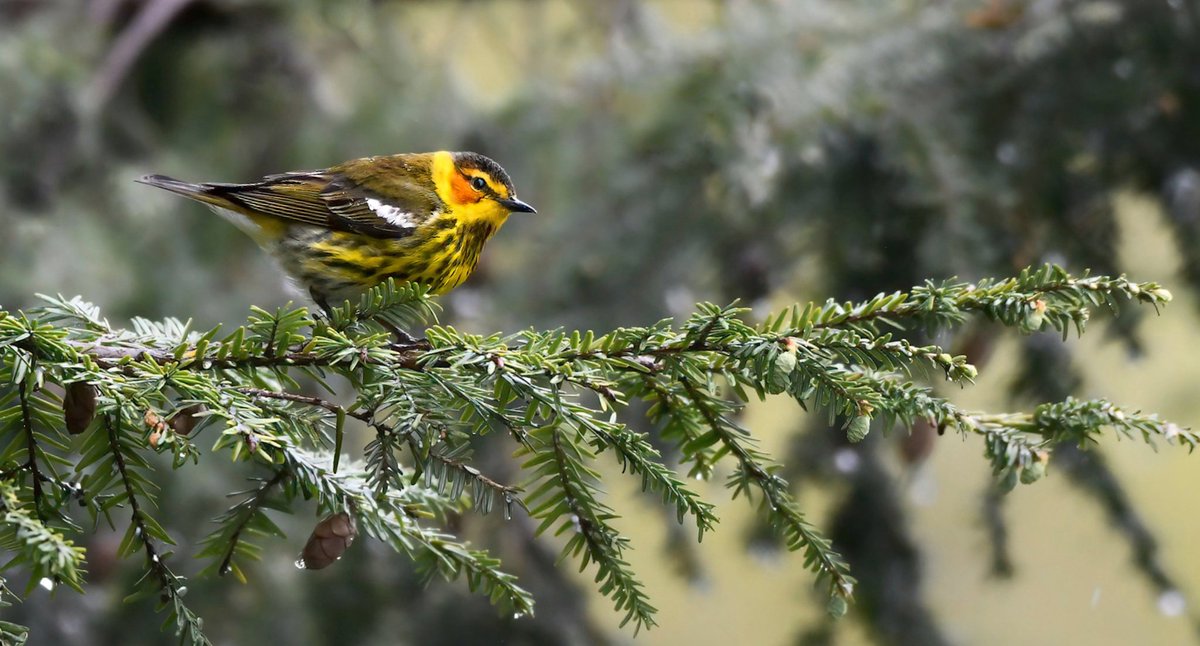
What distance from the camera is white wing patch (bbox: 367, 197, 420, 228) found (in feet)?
9.20

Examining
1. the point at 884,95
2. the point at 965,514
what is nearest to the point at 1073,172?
the point at 884,95

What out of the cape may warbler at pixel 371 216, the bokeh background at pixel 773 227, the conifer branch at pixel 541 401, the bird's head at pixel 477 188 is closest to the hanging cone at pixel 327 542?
the conifer branch at pixel 541 401

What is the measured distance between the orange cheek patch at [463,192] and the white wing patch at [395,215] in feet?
0.46

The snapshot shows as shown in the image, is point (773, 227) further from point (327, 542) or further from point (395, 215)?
point (327, 542)

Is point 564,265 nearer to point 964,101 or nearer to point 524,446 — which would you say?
point 964,101

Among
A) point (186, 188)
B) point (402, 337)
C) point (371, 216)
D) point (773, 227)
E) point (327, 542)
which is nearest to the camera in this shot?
point (327, 542)

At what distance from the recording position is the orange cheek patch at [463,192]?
9.54 feet

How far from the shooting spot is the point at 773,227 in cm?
316

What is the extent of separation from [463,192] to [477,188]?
0.12ft

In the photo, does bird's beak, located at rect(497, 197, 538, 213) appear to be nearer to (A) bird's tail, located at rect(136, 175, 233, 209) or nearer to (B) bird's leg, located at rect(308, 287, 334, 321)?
(B) bird's leg, located at rect(308, 287, 334, 321)

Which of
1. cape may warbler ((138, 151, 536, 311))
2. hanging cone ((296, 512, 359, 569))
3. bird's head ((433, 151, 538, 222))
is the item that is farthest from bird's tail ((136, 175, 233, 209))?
hanging cone ((296, 512, 359, 569))

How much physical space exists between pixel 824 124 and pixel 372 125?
1.77 metres

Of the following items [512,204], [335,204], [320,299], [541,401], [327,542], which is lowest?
[320,299]

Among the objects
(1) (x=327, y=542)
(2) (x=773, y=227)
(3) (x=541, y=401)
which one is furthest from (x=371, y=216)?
(3) (x=541, y=401)
